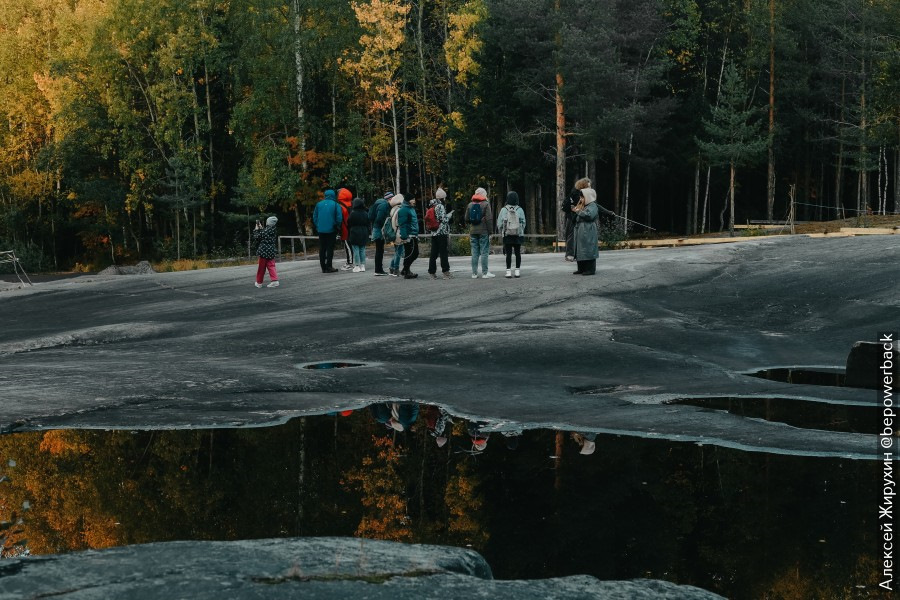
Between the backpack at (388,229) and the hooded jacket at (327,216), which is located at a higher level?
the hooded jacket at (327,216)

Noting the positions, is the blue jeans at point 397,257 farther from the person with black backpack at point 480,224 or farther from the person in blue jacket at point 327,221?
the person with black backpack at point 480,224

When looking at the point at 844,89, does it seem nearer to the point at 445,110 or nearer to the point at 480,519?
the point at 445,110

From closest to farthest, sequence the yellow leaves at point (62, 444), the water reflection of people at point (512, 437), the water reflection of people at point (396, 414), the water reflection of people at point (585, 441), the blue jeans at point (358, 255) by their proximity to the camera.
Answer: the water reflection of people at point (585, 441), the yellow leaves at point (62, 444), the water reflection of people at point (512, 437), the water reflection of people at point (396, 414), the blue jeans at point (358, 255)

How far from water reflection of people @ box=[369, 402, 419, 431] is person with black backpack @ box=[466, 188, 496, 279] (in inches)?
404

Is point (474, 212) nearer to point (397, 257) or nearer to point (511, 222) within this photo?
point (511, 222)

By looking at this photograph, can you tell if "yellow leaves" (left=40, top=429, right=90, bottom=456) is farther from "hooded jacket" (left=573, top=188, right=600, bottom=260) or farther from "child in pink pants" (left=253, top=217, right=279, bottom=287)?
"hooded jacket" (left=573, top=188, right=600, bottom=260)

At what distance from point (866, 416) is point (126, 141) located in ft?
155

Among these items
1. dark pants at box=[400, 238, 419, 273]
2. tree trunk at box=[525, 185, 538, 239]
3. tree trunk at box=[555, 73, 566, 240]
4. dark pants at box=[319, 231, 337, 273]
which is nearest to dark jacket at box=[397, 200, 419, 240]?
dark pants at box=[400, 238, 419, 273]

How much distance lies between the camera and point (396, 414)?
10.9m

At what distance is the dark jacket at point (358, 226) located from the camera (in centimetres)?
2416

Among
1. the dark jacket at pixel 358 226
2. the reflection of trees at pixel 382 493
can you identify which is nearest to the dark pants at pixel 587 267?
the dark jacket at pixel 358 226

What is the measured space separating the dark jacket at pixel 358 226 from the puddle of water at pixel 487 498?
46.7 ft

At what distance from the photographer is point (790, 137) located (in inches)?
2398

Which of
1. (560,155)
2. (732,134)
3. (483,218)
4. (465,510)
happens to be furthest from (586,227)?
(732,134)
